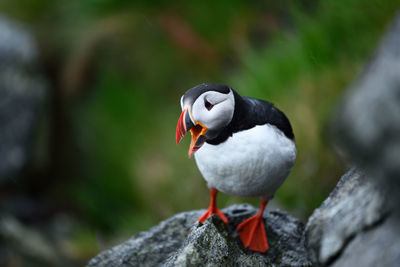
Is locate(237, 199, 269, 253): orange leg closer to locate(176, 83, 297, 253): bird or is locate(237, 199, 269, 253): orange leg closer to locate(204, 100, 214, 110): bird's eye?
locate(176, 83, 297, 253): bird

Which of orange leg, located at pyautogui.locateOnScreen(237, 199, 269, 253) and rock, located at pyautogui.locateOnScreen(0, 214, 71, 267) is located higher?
rock, located at pyautogui.locateOnScreen(0, 214, 71, 267)

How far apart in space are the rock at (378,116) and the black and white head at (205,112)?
1.71 feet

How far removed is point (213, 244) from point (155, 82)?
3.67 metres

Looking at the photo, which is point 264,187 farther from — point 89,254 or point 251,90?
point 89,254

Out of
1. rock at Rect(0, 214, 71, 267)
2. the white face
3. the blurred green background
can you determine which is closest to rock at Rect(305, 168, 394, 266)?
the white face

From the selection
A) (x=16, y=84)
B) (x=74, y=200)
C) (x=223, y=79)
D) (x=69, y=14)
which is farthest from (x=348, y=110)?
(x=69, y=14)

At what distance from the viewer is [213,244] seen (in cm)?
156

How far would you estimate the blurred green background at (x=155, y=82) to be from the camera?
3.10 m

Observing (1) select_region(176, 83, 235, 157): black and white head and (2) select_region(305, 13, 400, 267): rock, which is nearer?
(2) select_region(305, 13, 400, 267): rock

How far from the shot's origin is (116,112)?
16.5 ft

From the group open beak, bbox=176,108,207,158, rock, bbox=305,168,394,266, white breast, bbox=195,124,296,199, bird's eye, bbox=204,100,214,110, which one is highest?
bird's eye, bbox=204,100,214,110

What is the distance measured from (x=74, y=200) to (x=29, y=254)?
1.43m

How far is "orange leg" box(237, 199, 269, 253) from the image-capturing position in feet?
6.08

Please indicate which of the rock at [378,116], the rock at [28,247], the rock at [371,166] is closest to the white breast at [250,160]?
the rock at [371,166]
